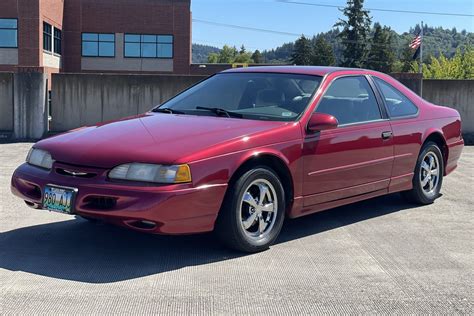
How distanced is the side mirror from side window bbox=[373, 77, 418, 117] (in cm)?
133

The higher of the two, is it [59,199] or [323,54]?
[323,54]

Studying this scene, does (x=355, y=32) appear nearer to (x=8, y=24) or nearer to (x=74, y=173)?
(x=8, y=24)

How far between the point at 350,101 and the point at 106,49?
4511 centimetres

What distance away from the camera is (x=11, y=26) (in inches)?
1588

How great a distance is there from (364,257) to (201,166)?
1.60 meters

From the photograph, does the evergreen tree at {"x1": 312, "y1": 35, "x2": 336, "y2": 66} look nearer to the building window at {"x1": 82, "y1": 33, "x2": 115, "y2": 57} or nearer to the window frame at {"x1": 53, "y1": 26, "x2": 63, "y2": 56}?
the building window at {"x1": 82, "y1": 33, "x2": 115, "y2": 57}

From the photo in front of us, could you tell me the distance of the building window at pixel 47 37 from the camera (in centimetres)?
4213

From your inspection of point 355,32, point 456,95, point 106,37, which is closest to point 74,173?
point 456,95

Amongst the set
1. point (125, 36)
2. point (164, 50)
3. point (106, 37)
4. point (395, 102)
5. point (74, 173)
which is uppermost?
point (125, 36)

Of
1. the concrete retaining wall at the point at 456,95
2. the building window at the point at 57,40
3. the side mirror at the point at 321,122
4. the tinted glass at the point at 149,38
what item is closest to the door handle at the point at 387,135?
the side mirror at the point at 321,122

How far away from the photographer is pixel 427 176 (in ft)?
23.7

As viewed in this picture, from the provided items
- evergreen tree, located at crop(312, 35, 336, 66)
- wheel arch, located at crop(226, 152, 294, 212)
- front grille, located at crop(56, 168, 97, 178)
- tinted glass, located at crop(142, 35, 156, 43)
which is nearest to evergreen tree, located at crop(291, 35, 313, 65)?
evergreen tree, located at crop(312, 35, 336, 66)

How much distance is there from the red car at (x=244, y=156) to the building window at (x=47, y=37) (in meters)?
38.4

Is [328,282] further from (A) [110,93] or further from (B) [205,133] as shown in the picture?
(A) [110,93]
